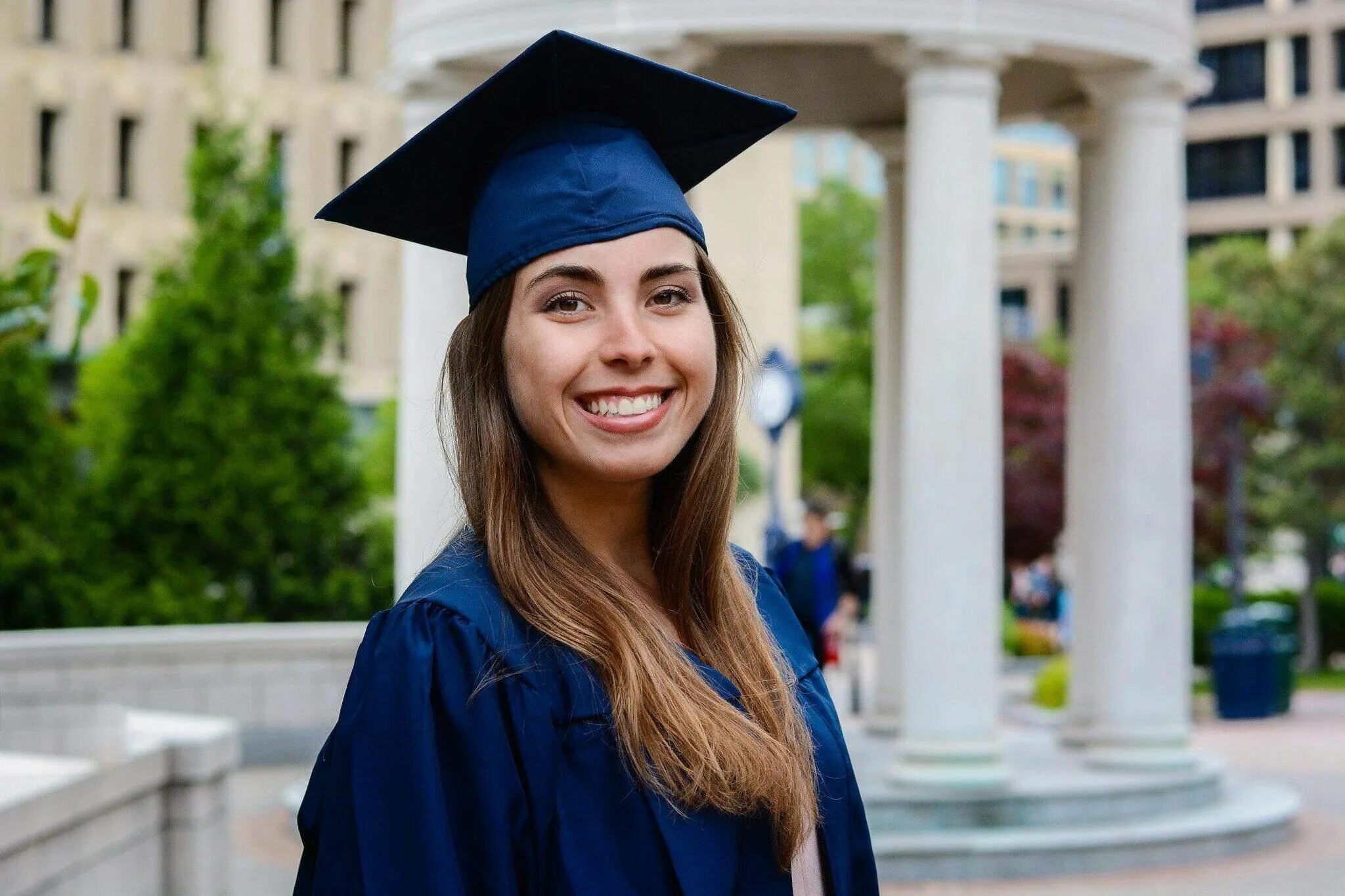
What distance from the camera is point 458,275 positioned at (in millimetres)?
13023

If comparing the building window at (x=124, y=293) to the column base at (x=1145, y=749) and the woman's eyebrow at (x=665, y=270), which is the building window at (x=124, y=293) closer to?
the column base at (x=1145, y=749)

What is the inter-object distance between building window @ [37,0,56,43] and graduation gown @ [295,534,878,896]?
43.6 metres

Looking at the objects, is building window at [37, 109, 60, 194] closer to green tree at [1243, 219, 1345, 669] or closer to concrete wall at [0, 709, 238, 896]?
green tree at [1243, 219, 1345, 669]

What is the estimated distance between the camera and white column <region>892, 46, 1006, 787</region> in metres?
12.8

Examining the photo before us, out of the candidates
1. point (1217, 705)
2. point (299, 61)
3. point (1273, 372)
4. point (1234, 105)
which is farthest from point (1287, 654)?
point (1234, 105)

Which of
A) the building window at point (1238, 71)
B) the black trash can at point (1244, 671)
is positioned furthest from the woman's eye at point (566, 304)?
the building window at point (1238, 71)

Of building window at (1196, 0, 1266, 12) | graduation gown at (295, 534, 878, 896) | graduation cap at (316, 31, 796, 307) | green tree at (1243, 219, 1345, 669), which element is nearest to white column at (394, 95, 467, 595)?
graduation cap at (316, 31, 796, 307)

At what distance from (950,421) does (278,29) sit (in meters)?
36.7

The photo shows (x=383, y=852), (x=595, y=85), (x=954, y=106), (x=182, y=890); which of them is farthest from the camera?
(x=954, y=106)

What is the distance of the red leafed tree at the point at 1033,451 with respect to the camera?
43.5 metres

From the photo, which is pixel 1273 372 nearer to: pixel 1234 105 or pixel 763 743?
pixel 763 743

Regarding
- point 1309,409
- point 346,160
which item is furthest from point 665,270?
point 346,160

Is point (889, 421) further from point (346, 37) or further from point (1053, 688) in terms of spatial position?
point (346, 37)

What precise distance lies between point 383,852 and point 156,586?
21354 mm
